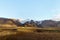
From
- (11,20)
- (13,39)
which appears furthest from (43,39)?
(11,20)

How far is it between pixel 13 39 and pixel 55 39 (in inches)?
108

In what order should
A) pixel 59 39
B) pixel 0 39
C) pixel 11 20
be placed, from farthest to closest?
pixel 11 20 < pixel 0 39 < pixel 59 39

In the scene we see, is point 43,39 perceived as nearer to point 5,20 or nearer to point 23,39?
point 23,39

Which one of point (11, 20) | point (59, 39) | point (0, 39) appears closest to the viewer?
point (59, 39)

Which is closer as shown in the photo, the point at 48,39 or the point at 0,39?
the point at 48,39

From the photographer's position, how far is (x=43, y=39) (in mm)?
11172

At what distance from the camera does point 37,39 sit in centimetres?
1128

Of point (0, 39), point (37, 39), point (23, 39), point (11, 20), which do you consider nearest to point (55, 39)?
point (37, 39)

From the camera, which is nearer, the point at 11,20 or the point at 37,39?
the point at 37,39

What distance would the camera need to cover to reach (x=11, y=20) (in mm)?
49562

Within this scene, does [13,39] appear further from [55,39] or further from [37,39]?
[55,39]

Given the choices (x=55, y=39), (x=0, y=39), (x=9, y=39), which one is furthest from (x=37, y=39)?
(x=0, y=39)

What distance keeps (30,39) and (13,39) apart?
1.19 metres

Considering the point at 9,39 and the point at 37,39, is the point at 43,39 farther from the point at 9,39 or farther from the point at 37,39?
the point at 9,39
